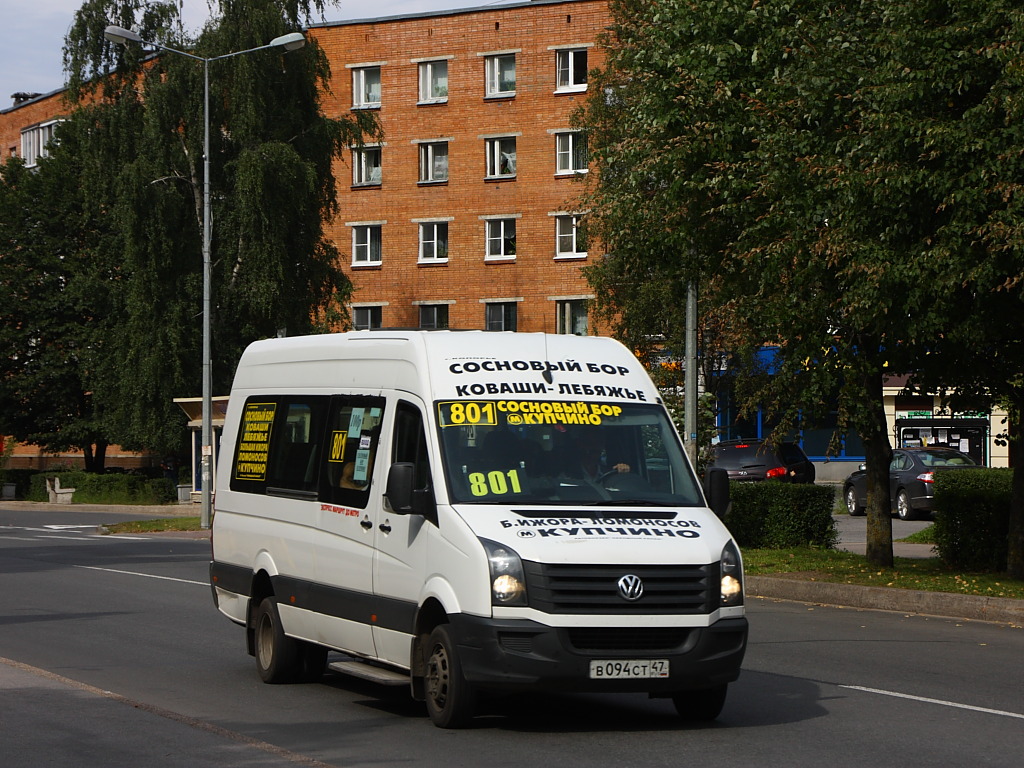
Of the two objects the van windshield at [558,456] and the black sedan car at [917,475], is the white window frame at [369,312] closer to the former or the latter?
the black sedan car at [917,475]

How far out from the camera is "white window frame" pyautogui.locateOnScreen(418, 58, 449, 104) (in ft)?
200

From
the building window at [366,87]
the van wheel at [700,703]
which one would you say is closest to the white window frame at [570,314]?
the building window at [366,87]

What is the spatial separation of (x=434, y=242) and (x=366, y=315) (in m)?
4.27

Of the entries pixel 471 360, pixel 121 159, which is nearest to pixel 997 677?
pixel 471 360

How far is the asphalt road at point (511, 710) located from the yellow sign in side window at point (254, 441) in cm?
149

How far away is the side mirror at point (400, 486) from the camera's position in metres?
8.83

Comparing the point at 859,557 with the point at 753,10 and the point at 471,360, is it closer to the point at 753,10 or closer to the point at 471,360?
the point at 753,10

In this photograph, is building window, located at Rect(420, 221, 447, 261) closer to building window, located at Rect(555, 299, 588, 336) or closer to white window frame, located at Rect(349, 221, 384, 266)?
white window frame, located at Rect(349, 221, 384, 266)

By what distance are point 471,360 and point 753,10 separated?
9.85m

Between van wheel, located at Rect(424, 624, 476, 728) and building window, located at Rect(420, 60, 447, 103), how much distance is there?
53.6 m

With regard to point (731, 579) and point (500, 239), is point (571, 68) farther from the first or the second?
point (731, 579)

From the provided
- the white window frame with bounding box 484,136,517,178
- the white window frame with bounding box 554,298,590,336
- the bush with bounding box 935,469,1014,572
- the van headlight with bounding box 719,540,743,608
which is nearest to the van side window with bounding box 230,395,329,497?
the van headlight with bounding box 719,540,743,608

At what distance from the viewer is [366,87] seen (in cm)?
6219

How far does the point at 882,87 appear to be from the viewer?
1552 centimetres
